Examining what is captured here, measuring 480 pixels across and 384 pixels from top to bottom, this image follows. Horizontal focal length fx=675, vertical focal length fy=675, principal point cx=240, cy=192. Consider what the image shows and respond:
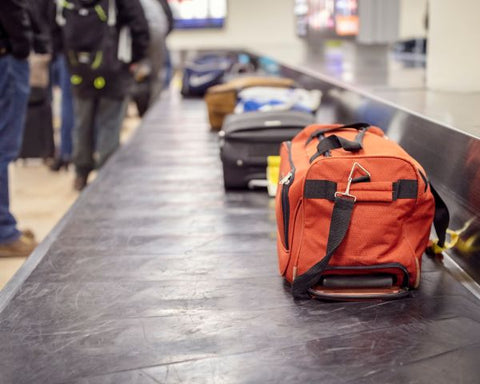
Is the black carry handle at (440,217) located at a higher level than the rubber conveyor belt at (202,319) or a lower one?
higher

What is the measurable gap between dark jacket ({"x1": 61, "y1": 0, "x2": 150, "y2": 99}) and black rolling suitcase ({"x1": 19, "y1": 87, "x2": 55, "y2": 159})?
37.3 inches

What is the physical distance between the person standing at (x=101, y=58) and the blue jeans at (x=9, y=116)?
0.97m

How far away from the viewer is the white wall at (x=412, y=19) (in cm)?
838

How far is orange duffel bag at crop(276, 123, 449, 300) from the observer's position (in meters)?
1.36

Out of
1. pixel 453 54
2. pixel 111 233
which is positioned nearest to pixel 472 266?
pixel 111 233

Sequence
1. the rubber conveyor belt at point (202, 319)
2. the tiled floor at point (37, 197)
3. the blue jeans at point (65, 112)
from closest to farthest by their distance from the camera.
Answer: the rubber conveyor belt at point (202, 319) → the tiled floor at point (37, 197) → the blue jeans at point (65, 112)

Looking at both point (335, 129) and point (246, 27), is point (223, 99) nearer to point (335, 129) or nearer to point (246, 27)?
point (335, 129)

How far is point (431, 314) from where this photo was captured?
1.32 meters

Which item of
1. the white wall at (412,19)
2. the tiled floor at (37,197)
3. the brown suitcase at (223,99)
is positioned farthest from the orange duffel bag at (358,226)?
the white wall at (412,19)

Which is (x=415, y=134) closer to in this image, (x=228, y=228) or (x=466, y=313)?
(x=228, y=228)

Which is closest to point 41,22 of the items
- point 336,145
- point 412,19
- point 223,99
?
point 223,99

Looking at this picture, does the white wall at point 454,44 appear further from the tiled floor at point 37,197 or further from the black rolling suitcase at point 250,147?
the tiled floor at point 37,197

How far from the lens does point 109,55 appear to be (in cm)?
392

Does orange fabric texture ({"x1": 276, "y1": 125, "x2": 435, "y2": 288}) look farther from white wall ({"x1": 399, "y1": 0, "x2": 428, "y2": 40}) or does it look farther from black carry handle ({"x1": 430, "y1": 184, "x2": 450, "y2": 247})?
white wall ({"x1": 399, "y1": 0, "x2": 428, "y2": 40})
